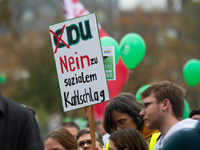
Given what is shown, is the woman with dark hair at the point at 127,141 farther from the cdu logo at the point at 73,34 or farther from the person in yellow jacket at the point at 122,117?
the cdu logo at the point at 73,34

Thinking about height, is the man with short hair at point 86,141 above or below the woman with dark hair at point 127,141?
below

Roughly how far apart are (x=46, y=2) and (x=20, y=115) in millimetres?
49406

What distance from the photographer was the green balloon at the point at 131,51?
7.21m

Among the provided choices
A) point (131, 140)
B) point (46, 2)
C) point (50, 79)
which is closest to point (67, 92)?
point (131, 140)

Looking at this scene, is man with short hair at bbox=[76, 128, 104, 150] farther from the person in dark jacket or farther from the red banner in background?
the red banner in background

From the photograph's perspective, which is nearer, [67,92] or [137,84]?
[67,92]

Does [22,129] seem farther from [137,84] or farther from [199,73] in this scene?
[137,84]

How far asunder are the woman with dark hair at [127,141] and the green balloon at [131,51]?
12.2ft

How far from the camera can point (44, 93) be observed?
31688 millimetres

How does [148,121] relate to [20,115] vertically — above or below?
below

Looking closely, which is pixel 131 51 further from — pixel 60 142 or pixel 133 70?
pixel 133 70

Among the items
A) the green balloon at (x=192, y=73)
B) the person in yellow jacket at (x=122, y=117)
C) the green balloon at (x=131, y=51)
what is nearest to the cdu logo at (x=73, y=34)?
the person in yellow jacket at (x=122, y=117)

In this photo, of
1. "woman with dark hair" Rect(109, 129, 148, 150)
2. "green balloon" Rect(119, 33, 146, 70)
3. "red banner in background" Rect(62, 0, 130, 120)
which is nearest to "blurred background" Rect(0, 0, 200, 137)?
"red banner in background" Rect(62, 0, 130, 120)

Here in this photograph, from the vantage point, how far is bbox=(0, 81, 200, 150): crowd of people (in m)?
2.41
